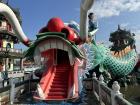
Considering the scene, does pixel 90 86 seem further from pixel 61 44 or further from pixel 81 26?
pixel 81 26

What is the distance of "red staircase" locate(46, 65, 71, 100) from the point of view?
12.4 metres

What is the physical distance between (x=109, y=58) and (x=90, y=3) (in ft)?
42.7

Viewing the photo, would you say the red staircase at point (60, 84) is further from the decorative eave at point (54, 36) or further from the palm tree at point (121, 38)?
the palm tree at point (121, 38)

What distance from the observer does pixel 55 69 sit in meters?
14.3

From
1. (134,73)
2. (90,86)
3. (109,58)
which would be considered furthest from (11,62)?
(90,86)

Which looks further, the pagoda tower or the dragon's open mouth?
the pagoda tower

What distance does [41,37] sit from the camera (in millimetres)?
13133

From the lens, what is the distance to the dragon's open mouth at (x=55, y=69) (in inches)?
487

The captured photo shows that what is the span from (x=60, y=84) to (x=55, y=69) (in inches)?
52.1

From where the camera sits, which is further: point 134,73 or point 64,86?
point 134,73

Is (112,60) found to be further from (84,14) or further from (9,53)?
(9,53)

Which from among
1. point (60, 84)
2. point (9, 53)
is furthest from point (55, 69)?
point (9, 53)

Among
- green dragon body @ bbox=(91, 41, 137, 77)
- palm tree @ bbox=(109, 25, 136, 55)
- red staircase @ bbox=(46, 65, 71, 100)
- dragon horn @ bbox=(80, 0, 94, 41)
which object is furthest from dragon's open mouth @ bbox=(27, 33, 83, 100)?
palm tree @ bbox=(109, 25, 136, 55)

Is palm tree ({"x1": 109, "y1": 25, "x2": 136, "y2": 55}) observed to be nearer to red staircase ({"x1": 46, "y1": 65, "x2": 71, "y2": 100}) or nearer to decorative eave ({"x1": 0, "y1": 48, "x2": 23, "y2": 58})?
decorative eave ({"x1": 0, "y1": 48, "x2": 23, "y2": 58})
